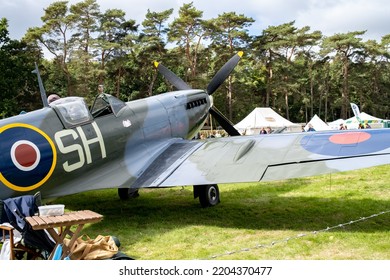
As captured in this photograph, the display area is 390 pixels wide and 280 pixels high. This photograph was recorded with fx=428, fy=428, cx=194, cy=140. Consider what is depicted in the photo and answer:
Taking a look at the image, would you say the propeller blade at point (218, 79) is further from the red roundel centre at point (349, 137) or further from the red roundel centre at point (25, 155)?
the red roundel centre at point (25, 155)

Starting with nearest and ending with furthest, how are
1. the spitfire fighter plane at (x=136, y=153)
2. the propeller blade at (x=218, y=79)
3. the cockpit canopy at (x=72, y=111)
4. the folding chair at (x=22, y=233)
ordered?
the folding chair at (x=22, y=233), the spitfire fighter plane at (x=136, y=153), the cockpit canopy at (x=72, y=111), the propeller blade at (x=218, y=79)

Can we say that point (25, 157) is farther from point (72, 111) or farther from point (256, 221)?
point (256, 221)

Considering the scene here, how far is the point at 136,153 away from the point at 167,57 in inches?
1431

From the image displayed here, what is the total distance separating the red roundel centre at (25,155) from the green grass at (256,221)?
4.24ft

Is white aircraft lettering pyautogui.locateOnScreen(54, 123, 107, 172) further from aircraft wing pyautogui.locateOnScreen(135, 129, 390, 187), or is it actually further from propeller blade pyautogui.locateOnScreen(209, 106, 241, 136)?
propeller blade pyautogui.locateOnScreen(209, 106, 241, 136)

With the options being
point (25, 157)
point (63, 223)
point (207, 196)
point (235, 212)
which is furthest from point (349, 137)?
point (25, 157)

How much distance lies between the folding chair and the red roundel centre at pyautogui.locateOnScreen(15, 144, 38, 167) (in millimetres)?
1020

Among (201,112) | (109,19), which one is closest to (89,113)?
(201,112)

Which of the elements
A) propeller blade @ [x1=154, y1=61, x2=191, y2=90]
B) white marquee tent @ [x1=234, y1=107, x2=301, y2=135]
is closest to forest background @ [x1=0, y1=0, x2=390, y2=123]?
white marquee tent @ [x1=234, y1=107, x2=301, y2=135]

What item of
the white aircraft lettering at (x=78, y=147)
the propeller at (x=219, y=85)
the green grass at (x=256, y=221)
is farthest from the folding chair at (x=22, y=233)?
the propeller at (x=219, y=85)

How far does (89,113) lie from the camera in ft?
21.8

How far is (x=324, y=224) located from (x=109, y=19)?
39.0m

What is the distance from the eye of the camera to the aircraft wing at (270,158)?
226 inches
